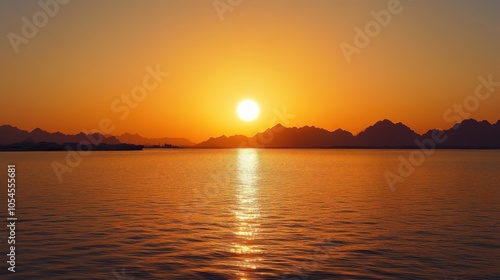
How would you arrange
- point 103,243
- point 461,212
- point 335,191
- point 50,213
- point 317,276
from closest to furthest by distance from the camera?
point 317,276 → point 103,243 → point 50,213 → point 461,212 → point 335,191

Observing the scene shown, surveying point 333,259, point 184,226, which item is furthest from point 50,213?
point 333,259

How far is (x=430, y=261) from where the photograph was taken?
22359mm

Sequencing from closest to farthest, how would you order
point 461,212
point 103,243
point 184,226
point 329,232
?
point 103,243
point 329,232
point 184,226
point 461,212

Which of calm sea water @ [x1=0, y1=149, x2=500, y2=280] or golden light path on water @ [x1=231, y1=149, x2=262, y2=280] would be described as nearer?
calm sea water @ [x1=0, y1=149, x2=500, y2=280]

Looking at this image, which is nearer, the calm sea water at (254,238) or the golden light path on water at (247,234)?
the calm sea water at (254,238)

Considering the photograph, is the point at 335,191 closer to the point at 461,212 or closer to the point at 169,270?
the point at 461,212

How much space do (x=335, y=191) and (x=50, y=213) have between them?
3473cm

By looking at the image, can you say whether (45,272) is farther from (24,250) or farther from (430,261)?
(430,261)

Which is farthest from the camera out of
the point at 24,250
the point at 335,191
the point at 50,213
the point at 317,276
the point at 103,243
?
the point at 335,191

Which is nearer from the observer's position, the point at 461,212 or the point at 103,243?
the point at 103,243

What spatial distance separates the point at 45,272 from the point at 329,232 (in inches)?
679

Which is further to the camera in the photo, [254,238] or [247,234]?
[247,234]

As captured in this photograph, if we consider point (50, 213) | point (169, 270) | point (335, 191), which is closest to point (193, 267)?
point (169, 270)

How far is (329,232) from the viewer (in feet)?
97.4
